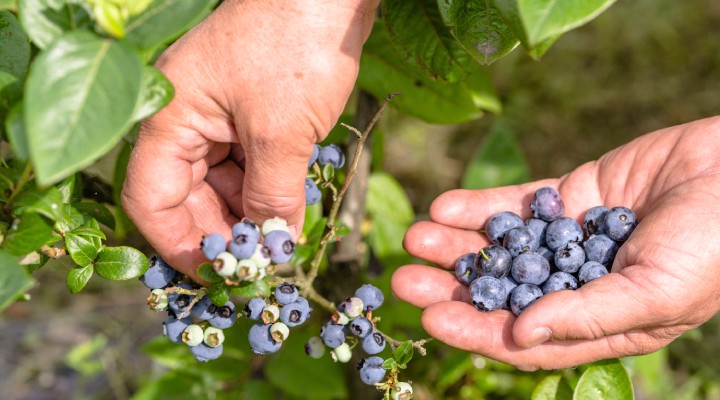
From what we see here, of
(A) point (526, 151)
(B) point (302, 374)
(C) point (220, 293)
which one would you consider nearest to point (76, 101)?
(C) point (220, 293)

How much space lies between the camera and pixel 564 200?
1763mm

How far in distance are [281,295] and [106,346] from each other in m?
2.12

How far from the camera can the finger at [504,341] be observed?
1399 millimetres

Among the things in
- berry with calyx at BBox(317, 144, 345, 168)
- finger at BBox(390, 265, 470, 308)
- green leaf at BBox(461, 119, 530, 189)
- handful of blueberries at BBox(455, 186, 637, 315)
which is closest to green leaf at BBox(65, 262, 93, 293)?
berry with calyx at BBox(317, 144, 345, 168)

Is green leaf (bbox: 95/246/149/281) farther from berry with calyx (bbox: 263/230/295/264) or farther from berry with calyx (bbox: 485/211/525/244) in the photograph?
berry with calyx (bbox: 485/211/525/244)

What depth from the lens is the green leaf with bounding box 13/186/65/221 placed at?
3.33ft

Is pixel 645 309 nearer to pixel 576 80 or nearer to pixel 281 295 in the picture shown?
pixel 281 295

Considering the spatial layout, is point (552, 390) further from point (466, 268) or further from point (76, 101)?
point (76, 101)

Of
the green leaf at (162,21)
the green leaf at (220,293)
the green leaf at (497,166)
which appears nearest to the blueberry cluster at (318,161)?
the green leaf at (220,293)

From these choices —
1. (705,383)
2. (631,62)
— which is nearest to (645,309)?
(705,383)

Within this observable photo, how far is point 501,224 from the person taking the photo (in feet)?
5.30

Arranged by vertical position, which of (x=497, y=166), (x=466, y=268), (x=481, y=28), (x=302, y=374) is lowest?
(x=302, y=374)

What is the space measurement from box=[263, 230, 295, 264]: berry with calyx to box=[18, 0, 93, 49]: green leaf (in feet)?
1.47

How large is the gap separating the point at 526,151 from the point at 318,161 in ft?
8.07
